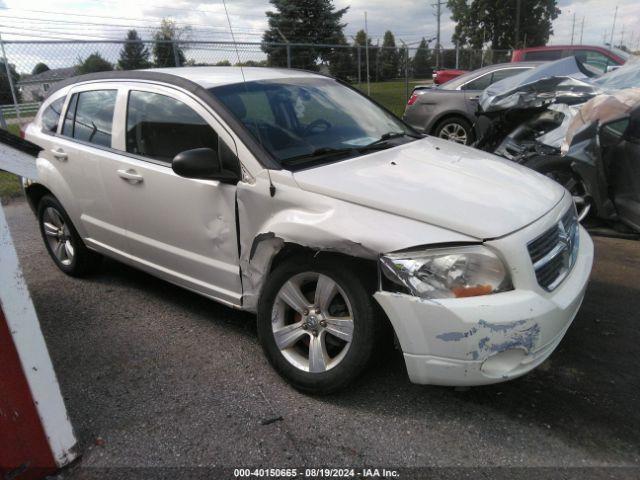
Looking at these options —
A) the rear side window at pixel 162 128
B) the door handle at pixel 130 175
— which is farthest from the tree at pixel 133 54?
the door handle at pixel 130 175

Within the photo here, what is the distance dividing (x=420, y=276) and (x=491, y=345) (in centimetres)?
43

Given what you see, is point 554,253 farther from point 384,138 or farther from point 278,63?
point 278,63

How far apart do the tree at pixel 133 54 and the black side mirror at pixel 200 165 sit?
27.9 feet

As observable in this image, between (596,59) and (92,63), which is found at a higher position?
(92,63)

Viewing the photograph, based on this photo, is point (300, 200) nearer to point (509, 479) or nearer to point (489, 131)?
point (509, 479)

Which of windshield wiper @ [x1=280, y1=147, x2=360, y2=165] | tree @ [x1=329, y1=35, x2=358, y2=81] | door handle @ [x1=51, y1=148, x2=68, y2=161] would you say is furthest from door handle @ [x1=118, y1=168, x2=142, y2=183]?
tree @ [x1=329, y1=35, x2=358, y2=81]

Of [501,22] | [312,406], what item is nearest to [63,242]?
[312,406]

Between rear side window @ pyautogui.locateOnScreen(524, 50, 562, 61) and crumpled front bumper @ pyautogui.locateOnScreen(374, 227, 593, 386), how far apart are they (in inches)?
519

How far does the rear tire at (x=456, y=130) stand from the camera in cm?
862

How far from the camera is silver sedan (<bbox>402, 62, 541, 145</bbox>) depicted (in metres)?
8.68

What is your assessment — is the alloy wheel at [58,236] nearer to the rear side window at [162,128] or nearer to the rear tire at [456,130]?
the rear side window at [162,128]

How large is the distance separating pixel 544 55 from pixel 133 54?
Result: 405 inches

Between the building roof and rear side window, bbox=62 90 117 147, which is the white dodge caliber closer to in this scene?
rear side window, bbox=62 90 117 147

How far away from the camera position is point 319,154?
10.1 ft
